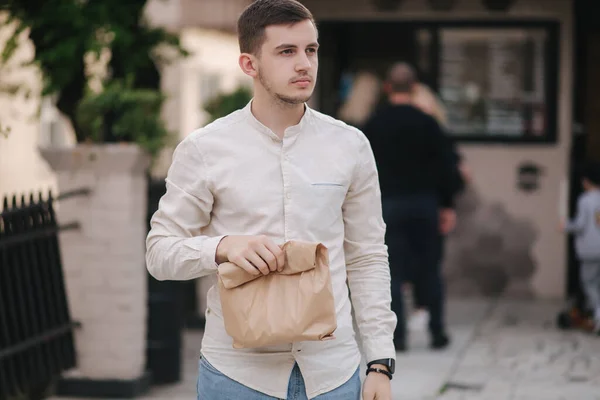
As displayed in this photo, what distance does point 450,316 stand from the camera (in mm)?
10398

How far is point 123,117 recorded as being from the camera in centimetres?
743

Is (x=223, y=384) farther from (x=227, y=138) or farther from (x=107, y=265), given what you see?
(x=107, y=265)

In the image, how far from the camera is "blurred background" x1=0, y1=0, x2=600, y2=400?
7117 mm

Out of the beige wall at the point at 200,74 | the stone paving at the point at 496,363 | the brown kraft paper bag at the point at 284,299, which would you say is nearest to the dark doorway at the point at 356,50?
the stone paving at the point at 496,363

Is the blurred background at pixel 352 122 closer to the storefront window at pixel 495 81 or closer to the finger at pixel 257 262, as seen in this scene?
the storefront window at pixel 495 81

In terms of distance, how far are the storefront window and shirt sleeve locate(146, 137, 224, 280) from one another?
8.37 m

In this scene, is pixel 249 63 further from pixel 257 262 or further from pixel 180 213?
pixel 257 262

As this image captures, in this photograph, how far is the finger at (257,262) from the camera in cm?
291

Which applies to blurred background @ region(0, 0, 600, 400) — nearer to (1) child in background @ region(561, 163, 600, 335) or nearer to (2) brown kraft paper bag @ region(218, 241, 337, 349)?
(1) child in background @ region(561, 163, 600, 335)

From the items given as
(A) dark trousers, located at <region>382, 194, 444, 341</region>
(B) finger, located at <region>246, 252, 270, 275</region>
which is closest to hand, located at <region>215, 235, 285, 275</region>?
(B) finger, located at <region>246, 252, 270, 275</region>

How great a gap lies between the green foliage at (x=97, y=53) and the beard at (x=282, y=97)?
4.22 metres

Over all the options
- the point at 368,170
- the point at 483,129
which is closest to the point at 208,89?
the point at 483,129

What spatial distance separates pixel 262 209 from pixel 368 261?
15.7 inches

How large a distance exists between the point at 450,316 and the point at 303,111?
7.36 m
